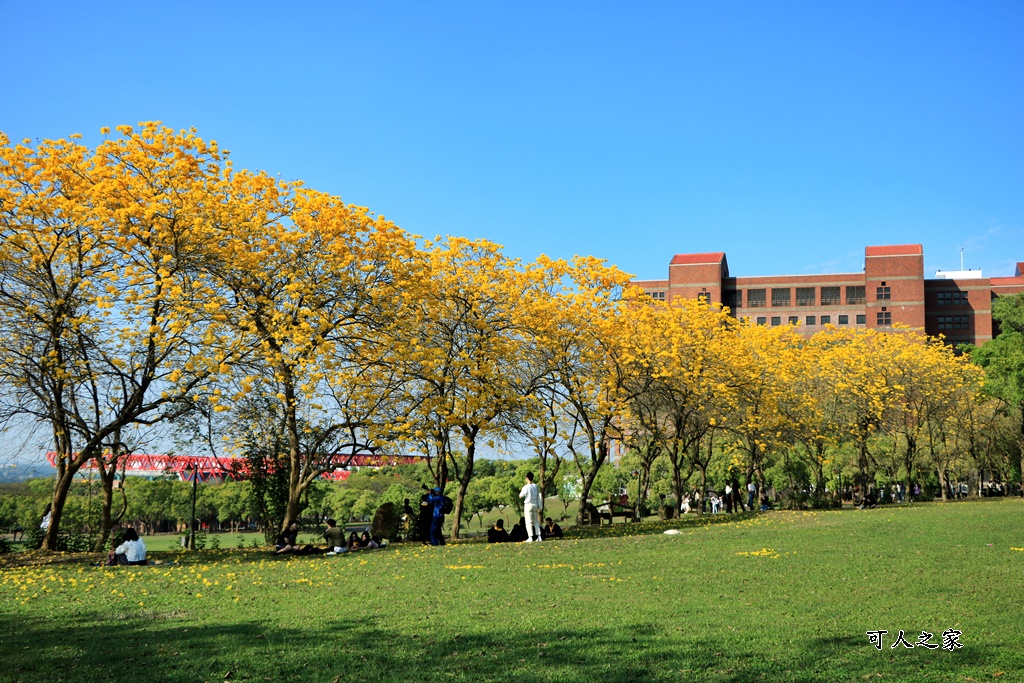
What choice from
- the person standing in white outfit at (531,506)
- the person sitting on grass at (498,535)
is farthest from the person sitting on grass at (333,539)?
the person standing in white outfit at (531,506)

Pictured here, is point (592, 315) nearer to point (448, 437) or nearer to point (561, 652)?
point (448, 437)

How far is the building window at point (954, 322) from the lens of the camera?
11031 cm

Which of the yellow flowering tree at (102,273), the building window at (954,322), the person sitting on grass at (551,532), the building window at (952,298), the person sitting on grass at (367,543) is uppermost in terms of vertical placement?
the building window at (952,298)

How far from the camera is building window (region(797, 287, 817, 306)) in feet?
392

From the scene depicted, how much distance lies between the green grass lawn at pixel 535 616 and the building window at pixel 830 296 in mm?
105093

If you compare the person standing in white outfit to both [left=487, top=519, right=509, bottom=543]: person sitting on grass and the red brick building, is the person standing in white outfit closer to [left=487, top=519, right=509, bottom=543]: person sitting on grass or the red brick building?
[left=487, top=519, right=509, bottom=543]: person sitting on grass

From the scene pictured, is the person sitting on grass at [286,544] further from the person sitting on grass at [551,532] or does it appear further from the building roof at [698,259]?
the building roof at [698,259]

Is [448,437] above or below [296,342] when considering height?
below

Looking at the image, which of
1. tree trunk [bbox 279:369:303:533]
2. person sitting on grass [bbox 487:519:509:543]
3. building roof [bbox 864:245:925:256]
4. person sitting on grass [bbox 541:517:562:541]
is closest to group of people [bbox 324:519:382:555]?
tree trunk [bbox 279:369:303:533]

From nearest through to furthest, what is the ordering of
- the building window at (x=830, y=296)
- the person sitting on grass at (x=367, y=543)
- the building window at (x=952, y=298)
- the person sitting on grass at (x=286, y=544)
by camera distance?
1. the person sitting on grass at (x=286, y=544)
2. the person sitting on grass at (x=367, y=543)
3. the building window at (x=952, y=298)
4. the building window at (x=830, y=296)

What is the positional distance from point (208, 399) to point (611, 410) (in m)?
13.9

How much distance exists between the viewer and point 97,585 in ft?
49.9

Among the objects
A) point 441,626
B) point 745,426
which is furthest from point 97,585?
point 745,426

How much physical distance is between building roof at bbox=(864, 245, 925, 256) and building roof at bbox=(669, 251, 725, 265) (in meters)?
18.7
